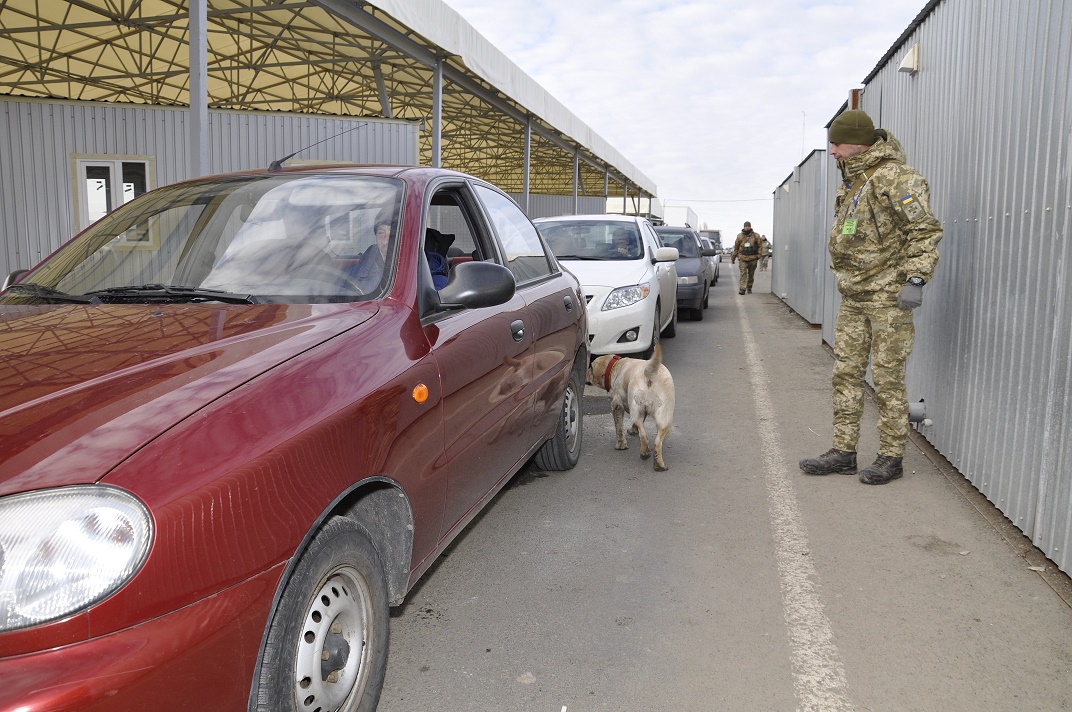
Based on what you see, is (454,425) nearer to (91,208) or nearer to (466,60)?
(466,60)

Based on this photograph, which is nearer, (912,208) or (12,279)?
(12,279)

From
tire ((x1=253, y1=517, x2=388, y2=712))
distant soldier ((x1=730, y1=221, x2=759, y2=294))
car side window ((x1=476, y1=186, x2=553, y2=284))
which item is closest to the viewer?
tire ((x1=253, y1=517, x2=388, y2=712))

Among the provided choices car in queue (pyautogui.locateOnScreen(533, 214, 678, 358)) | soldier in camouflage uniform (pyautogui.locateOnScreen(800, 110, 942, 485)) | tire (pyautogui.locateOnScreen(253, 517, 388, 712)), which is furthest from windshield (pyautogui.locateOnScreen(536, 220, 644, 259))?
tire (pyautogui.locateOnScreen(253, 517, 388, 712))

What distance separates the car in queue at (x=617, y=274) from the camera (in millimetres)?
8703

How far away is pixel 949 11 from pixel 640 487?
161 inches

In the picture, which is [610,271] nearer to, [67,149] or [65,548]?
[65,548]

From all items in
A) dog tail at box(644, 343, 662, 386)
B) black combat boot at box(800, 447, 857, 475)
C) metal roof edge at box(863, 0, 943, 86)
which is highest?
metal roof edge at box(863, 0, 943, 86)

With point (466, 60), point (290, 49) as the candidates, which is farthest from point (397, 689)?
point (290, 49)

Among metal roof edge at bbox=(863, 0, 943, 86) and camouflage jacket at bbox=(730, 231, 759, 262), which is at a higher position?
metal roof edge at bbox=(863, 0, 943, 86)

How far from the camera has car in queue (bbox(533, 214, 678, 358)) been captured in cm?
870

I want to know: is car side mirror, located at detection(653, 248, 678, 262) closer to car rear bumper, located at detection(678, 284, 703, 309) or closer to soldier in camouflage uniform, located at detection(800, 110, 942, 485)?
soldier in camouflage uniform, located at detection(800, 110, 942, 485)

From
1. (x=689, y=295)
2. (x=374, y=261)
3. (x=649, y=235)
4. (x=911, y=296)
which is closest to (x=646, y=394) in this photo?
(x=911, y=296)

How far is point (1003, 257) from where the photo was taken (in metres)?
4.76

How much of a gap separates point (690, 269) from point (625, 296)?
6.78 m
